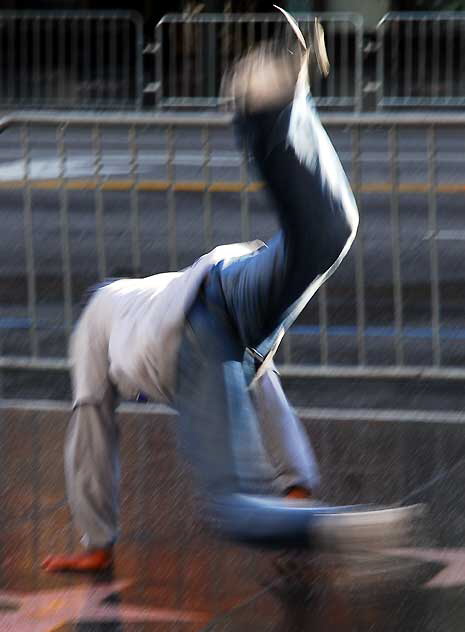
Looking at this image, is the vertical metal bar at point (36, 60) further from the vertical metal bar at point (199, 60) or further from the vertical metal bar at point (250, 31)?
the vertical metal bar at point (250, 31)

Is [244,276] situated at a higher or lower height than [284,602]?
higher

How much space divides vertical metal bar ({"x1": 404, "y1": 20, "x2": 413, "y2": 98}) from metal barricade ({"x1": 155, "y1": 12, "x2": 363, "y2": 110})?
0.53 meters

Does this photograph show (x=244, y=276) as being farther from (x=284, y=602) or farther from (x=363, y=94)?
(x=363, y=94)

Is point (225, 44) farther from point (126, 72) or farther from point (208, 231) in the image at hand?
point (208, 231)

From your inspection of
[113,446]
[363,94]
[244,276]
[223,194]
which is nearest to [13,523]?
[113,446]

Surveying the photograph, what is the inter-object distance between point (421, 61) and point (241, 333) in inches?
607

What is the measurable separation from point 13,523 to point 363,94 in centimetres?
1400

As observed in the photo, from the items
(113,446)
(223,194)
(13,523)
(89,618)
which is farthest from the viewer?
(223,194)

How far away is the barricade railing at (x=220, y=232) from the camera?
23.7 feet

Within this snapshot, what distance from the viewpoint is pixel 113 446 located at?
5020 millimetres

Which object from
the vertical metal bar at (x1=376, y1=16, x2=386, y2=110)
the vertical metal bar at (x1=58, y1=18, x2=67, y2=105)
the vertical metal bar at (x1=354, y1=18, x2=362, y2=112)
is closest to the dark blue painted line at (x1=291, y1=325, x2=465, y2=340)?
the vertical metal bar at (x1=354, y1=18, x2=362, y2=112)

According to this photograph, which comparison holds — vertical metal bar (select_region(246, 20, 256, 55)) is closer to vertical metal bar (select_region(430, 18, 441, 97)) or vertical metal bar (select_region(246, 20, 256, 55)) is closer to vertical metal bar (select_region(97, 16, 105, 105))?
vertical metal bar (select_region(97, 16, 105, 105))

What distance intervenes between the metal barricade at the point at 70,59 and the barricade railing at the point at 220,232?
3.94 metres

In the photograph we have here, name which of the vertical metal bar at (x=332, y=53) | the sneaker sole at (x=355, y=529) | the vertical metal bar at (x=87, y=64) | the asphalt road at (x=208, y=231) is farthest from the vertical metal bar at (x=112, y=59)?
the sneaker sole at (x=355, y=529)
